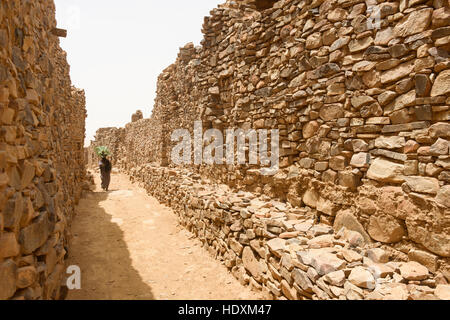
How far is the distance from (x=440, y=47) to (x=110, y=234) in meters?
7.40

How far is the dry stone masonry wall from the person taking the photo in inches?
115

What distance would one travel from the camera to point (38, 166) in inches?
113

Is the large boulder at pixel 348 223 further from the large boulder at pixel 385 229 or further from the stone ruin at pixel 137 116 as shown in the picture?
the stone ruin at pixel 137 116

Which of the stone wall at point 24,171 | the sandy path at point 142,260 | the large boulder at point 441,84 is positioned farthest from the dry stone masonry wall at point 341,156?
the stone wall at point 24,171

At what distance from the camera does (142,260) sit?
579 cm

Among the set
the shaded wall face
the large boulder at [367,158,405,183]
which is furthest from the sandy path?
the large boulder at [367,158,405,183]

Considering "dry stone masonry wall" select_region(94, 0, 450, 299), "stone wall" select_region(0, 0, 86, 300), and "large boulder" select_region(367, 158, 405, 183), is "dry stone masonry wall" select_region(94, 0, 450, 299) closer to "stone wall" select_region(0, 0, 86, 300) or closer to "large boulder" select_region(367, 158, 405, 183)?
"large boulder" select_region(367, 158, 405, 183)

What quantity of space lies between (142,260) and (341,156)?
177 inches

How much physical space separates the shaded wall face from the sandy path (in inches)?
78.7

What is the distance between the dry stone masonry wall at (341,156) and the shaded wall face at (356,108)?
0.05 ft

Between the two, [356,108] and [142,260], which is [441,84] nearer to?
[356,108]

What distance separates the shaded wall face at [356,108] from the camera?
296 cm
